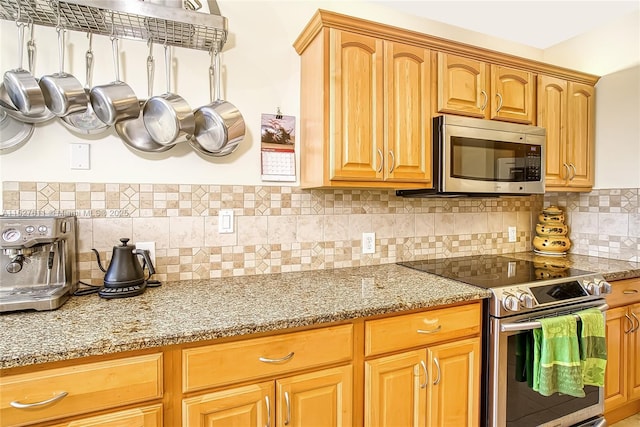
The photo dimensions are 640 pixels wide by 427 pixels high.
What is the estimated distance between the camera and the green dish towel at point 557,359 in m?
1.51

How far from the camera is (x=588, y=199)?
245 centimetres

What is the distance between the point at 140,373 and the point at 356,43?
5.15 feet

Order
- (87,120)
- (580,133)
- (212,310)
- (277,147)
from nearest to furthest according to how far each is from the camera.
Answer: (212,310) < (87,120) < (277,147) < (580,133)

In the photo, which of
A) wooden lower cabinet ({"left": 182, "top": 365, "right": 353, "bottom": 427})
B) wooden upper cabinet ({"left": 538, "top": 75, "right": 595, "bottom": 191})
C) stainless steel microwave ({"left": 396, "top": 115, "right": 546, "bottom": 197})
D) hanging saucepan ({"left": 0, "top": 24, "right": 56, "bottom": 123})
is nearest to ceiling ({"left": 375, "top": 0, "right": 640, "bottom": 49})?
wooden upper cabinet ({"left": 538, "top": 75, "right": 595, "bottom": 191})

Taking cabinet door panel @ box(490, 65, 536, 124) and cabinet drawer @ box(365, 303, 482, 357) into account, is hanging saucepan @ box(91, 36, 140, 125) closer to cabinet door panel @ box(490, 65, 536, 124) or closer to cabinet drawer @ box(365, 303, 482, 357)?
cabinet drawer @ box(365, 303, 482, 357)

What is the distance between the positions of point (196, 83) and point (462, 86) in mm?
1381

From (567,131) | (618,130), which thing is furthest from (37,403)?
(618,130)

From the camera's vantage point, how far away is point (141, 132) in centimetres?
157

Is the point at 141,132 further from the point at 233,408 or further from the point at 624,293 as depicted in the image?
the point at 624,293

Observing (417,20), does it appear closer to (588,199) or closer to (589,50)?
(589,50)

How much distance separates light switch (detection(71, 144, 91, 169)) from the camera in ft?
4.90

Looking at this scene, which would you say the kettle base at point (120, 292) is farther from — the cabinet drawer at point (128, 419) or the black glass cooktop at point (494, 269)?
the black glass cooktop at point (494, 269)

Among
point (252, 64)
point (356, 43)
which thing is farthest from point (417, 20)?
point (252, 64)

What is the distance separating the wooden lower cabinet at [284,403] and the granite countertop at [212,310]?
207 millimetres
